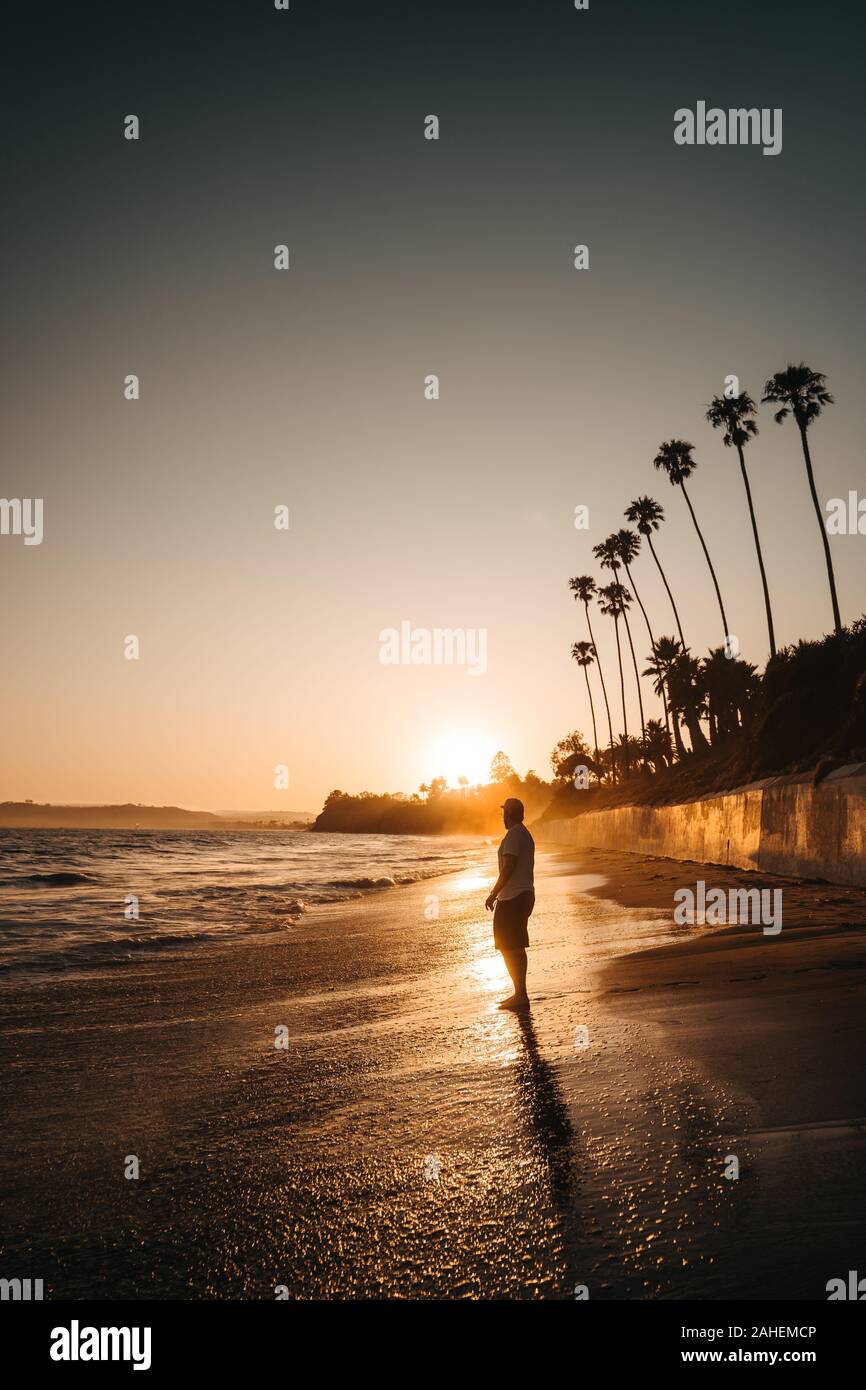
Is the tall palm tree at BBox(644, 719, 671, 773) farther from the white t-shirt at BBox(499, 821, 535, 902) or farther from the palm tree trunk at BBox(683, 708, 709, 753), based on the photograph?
the white t-shirt at BBox(499, 821, 535, 902)

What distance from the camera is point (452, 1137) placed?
13.4ft

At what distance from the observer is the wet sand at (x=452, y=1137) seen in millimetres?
2854

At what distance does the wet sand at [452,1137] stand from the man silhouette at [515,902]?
1.16ft

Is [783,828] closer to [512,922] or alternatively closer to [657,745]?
[512,922]

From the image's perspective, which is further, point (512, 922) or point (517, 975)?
point (512, 922)

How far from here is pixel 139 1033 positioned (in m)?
6.89

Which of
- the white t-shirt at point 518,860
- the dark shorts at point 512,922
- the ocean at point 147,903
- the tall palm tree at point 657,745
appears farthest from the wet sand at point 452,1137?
the tall palm tree at point 657,745

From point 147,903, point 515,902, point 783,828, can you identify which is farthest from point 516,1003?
point 147,903

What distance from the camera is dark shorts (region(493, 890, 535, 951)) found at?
7.77 m

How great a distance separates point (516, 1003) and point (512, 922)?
811 mm

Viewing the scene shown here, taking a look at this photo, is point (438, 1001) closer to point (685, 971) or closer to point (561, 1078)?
point (685, 971)

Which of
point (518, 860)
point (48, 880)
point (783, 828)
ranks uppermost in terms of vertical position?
point (518, 860)
